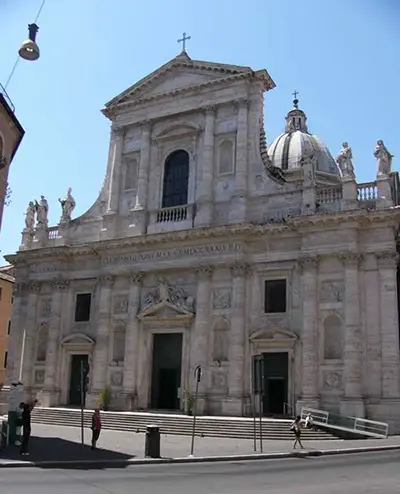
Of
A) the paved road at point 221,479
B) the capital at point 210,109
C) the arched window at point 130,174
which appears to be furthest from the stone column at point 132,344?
the paved road at point 221,479

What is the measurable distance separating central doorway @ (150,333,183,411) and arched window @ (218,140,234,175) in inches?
342

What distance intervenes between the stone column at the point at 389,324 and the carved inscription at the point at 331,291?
5.56 ft

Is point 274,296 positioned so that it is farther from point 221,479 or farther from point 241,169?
point 221,479

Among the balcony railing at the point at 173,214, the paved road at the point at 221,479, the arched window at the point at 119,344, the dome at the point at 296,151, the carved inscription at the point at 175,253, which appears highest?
the dome at the point at 296,151

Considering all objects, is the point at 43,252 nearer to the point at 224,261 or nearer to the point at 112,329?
the point at 112,329

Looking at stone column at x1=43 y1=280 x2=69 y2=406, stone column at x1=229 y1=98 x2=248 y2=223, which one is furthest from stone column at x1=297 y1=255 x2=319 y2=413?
stone column at x1=43 y1=280 x2=69 y2=406

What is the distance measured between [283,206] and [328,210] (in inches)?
91.7

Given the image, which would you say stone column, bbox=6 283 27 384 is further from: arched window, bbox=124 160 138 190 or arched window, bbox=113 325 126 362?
arched window, bbox=124 160 138 190

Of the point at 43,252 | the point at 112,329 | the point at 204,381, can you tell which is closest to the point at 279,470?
the point at 204,381

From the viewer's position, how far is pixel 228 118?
32.4 m

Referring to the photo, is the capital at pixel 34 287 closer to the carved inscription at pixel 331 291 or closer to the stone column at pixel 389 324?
the carved inscription at pixel 331 291

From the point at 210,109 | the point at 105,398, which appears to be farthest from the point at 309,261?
the point at 105,398

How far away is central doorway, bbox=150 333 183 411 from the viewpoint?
100 feet

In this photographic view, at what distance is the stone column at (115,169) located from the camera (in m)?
34.6
